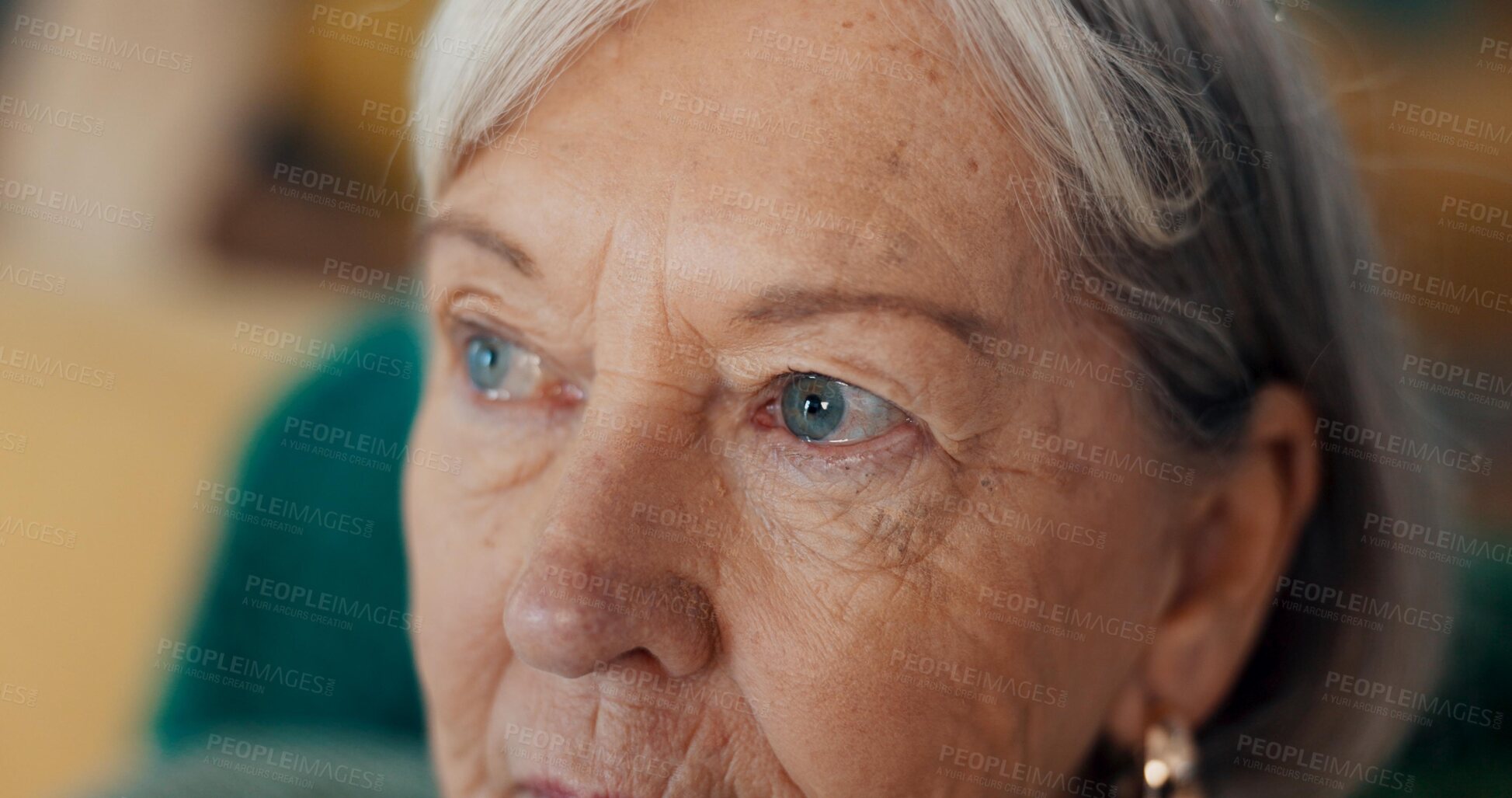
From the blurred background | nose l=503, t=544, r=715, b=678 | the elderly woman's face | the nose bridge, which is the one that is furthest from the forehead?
the blurred background

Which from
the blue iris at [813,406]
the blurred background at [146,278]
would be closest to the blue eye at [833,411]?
the blue iris at [813,406]

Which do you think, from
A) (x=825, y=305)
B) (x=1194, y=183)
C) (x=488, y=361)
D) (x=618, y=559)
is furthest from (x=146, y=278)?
(x=1194, y=183)

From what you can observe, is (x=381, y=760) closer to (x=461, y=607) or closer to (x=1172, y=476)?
(x=461, y=607)

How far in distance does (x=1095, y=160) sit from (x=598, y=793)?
0.64 metres

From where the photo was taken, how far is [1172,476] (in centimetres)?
94

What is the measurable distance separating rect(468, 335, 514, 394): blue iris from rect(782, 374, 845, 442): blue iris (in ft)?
0.96

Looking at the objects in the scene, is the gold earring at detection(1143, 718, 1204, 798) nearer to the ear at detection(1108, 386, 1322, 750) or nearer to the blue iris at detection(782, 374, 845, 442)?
the ear at detection(1108, 386, 1322, 750)

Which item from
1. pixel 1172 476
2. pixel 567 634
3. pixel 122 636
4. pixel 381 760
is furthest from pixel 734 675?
pixel 122 636

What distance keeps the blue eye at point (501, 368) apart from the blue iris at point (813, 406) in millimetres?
251

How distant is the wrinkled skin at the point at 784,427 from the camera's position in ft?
2.63

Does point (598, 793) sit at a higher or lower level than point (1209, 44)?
lower

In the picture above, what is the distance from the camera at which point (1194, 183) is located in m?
0.91

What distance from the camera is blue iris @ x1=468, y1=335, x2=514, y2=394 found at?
39.6 inches

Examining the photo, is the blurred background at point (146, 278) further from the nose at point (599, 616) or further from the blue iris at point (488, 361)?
the nose at point (599, 616)
